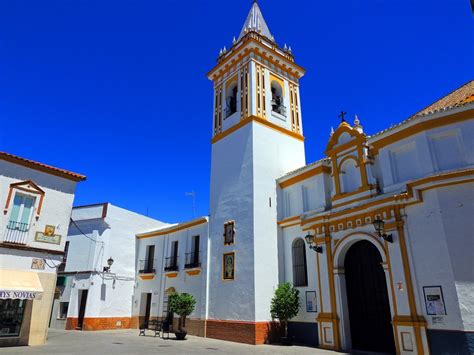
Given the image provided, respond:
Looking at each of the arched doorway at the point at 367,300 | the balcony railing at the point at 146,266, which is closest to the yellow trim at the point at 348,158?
the arched doorway at the point at 367,300

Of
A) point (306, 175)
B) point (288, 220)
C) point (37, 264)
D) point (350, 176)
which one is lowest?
point (37, 264)

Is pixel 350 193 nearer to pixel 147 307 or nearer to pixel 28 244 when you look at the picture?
pixel 28 244

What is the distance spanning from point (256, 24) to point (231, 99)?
5842 mm

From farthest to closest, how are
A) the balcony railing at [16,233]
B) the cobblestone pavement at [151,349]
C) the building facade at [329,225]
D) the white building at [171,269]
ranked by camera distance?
the white building at [171,269], the balcony railing at [16,233], the cobblestone pavement at [151,349], the building facade at [329,225]

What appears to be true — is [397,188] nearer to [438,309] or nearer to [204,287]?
[438,309]

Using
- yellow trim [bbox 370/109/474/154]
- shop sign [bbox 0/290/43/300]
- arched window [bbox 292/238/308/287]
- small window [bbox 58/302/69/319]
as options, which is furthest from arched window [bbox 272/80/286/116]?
small window [bbox 58/302/69/319]

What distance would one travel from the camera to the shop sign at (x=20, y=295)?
1198 cm

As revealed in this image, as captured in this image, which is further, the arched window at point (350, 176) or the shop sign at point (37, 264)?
the arched window at point (350, 176)

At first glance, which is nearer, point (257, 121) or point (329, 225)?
point (329, 225)

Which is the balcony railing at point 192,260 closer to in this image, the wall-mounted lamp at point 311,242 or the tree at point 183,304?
the tree at point 183,304

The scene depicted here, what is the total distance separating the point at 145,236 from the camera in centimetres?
2392

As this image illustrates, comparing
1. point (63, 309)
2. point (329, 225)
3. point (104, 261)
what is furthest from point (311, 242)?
point (63, 309)

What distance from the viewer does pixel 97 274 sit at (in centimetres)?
2112

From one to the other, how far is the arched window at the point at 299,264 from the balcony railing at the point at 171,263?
7864 mm
